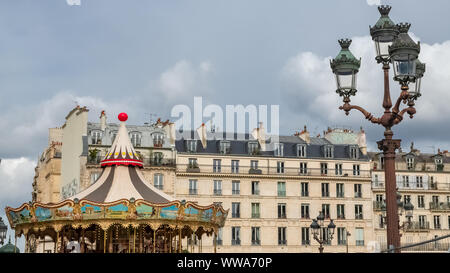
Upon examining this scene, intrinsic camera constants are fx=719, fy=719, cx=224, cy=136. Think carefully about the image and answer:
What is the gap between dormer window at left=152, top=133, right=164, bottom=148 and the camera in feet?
189

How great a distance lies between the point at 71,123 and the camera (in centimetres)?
6041

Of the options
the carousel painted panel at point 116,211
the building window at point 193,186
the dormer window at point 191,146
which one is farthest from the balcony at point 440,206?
the carousel painted panel at point 116,211

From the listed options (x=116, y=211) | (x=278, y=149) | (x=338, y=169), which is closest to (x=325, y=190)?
(x=338, y=169)

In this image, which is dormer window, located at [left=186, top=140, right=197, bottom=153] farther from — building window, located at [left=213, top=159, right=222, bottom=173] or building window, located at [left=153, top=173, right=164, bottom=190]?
building window, located at [left=153, top=173, right=164, bottom=190]

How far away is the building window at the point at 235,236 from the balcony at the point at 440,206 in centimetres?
1753

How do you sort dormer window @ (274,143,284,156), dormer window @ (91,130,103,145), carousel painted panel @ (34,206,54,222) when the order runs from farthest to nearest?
Answer: dormer window @ (274,143,284,156)
dormer window @ (91,130,103,145)
carousel painted panel @ (34,206,54,222)

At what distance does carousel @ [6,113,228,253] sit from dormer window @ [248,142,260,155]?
3079 cm

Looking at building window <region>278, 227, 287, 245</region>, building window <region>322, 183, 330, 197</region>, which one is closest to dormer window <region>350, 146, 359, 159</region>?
building window <region>322, 183, 330, 197</region>

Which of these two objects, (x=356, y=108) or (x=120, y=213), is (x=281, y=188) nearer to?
(x=120, y=213)

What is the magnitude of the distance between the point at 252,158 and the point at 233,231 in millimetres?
6328

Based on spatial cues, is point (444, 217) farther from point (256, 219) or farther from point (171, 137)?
point (171, 137)

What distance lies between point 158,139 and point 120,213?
34.3 meters

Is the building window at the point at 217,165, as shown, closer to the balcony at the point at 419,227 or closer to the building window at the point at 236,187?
the building window at the point at 236,187
